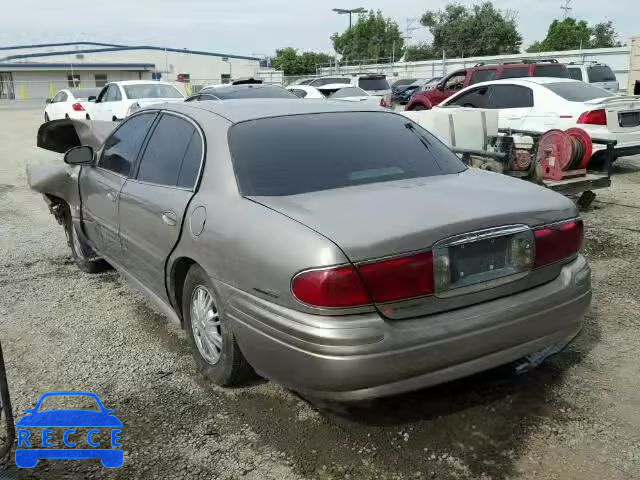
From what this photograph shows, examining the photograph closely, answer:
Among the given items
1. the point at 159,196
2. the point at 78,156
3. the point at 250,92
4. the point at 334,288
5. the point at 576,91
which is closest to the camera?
the point at 334,288

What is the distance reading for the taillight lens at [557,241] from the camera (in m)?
2.79

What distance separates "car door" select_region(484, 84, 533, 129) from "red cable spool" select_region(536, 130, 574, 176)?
10.9 ft

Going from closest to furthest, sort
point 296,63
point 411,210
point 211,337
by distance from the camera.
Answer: point 411,210, point 211,337, point 296,63

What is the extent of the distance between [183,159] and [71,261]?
284 centimetres

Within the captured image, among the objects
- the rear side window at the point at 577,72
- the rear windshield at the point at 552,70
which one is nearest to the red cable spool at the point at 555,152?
the rear windshield at the point at 552,70

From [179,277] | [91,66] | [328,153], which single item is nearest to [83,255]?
[179,277]

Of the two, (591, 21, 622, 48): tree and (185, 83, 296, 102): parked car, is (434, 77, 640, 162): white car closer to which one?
(185, 83, 296, 102): parked car

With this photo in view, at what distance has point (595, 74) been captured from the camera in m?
17.8

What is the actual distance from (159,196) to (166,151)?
0.38 metres

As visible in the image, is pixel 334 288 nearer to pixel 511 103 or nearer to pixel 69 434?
pixel 69 434

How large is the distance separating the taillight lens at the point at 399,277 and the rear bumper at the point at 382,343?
4.2 inches

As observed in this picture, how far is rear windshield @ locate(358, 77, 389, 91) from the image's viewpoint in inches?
958

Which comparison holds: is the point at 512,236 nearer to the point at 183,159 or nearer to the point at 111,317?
the point at 183,159

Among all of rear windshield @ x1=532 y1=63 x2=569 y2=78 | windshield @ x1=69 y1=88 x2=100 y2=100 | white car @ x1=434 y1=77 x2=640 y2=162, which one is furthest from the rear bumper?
windshield @ x1=69 y1=88 x2=100 y2=100
